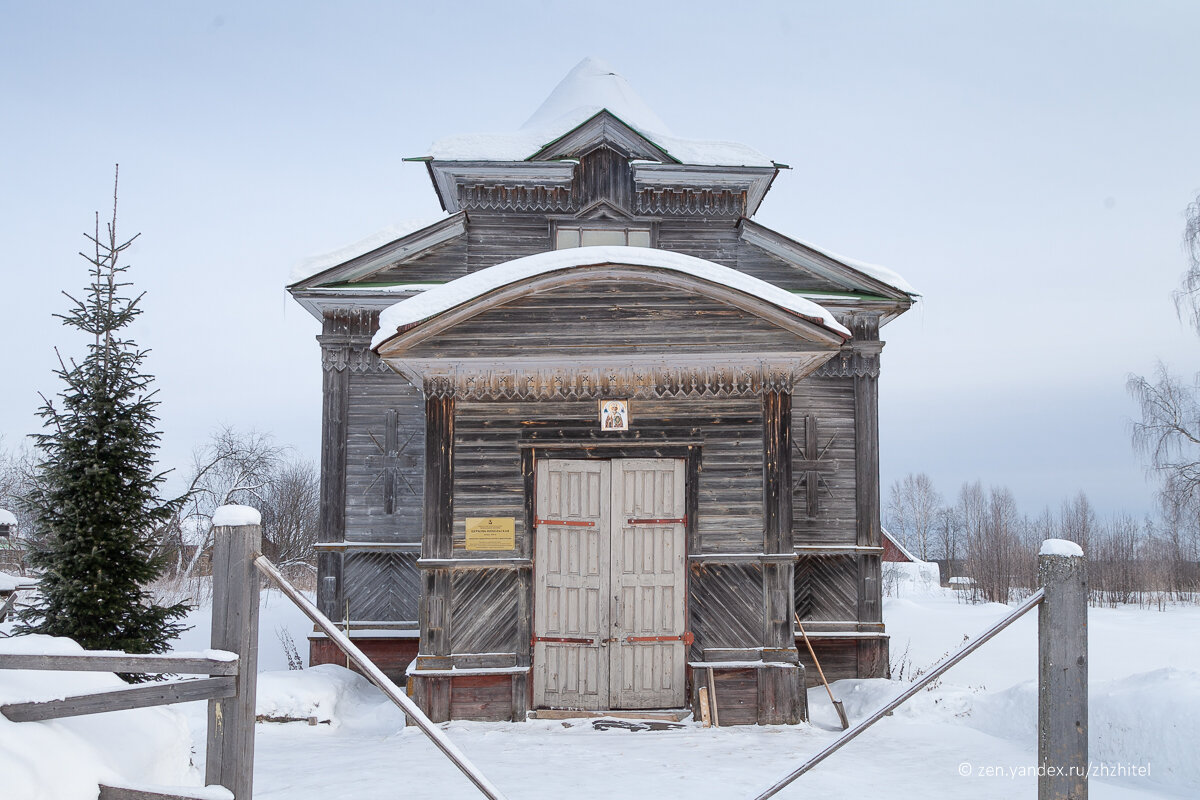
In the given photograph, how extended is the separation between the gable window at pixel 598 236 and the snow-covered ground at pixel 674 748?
7.76 meters

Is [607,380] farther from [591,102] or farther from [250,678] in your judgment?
[591,102]

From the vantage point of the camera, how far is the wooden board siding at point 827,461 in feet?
43.2

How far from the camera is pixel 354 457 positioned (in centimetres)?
1338

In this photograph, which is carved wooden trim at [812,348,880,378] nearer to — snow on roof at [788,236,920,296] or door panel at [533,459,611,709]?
snow on roof at [788,236,920,296]

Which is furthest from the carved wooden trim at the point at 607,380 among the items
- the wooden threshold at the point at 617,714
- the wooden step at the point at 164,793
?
the wooden step at the point at 164,793

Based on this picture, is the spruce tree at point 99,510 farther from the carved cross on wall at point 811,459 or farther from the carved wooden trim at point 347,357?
the carved cross on wall at point 811,459

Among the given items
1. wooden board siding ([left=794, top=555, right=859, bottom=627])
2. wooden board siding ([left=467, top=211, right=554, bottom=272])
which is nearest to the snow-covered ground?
wooden board siding ([left=794, top=555, right=859, bottom=627])

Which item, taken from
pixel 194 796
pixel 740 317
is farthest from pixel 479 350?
pixel 194 796

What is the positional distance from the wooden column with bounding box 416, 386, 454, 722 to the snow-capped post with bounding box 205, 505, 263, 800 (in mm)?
4999

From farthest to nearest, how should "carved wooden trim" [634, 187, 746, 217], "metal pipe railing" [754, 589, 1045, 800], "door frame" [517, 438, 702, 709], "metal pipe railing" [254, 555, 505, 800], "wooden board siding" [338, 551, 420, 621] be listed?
"carved wooden trim" [634, 187, 746, 217] < "wooden board siding" [338, 551, 420, 621] < "door frame" [517, 438, 702, 709] < "metal pipe railing" [754, 589, 1045, 800] < "metal pipe railing" [254, 555, 505, 800]

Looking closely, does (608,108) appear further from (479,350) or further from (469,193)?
(479,350)

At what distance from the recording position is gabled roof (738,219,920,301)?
13414mm

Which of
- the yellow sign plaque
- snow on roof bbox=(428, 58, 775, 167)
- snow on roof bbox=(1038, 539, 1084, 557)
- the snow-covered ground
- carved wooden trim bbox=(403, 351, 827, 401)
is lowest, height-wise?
the snow-covered ground

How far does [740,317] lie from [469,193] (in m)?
6.34
